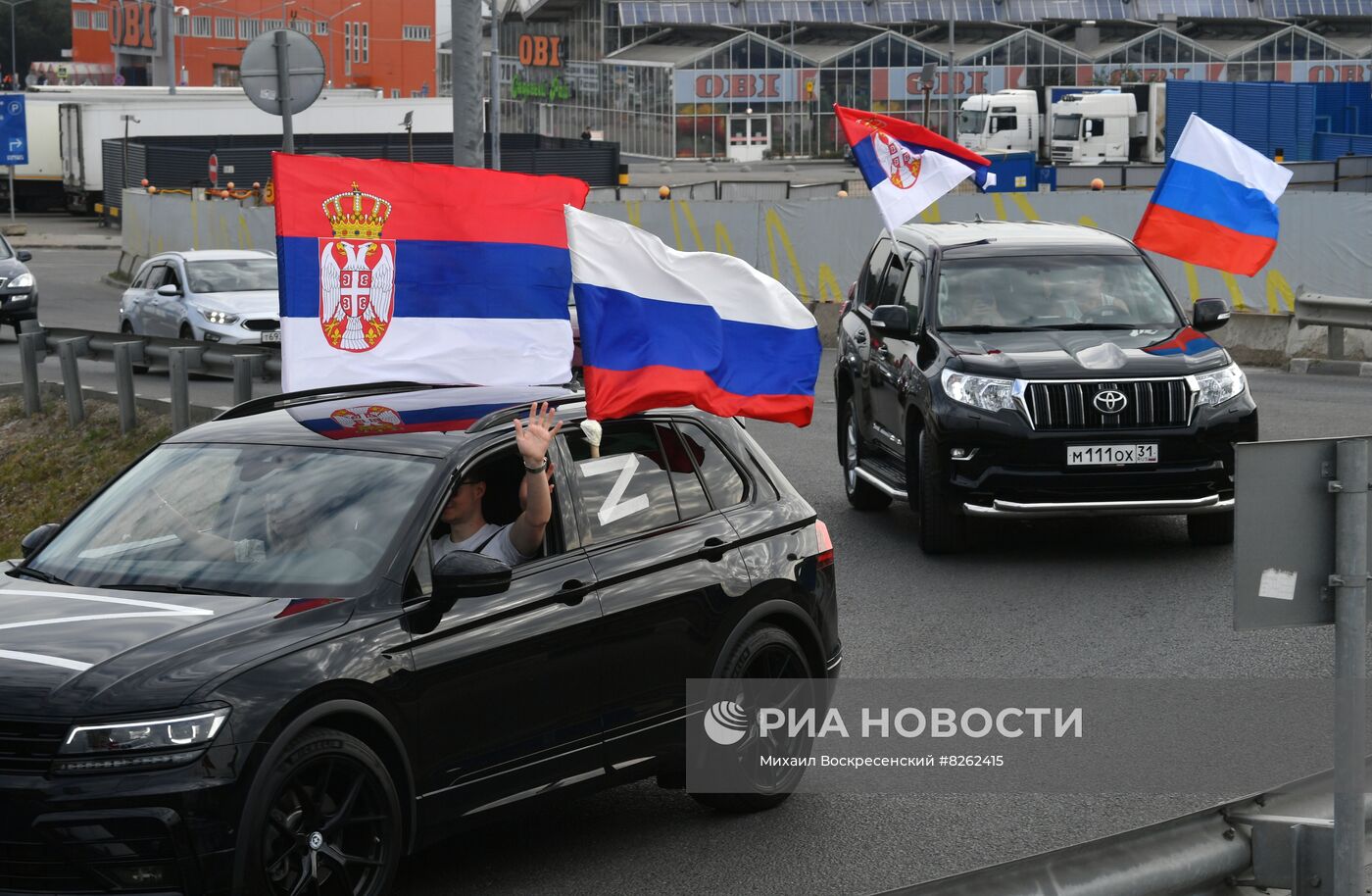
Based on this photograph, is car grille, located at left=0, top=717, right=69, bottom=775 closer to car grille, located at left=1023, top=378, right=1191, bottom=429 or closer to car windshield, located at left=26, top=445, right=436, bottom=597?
car windshield, located at left=26, top=445, right=436, bottom=597

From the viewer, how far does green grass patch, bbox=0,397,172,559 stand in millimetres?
16000

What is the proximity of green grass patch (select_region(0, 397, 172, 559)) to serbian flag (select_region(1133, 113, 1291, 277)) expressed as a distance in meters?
8.18

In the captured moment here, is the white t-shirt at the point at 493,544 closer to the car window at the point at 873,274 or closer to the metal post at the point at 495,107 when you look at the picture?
the car window at the point at 873,274

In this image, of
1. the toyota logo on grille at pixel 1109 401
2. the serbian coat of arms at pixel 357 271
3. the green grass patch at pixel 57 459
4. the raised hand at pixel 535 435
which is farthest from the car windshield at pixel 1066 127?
the raised hand at pixel 535 435

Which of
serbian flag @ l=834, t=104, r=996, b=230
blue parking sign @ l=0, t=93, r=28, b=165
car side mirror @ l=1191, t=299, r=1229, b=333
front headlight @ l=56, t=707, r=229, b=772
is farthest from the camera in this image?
blue parking sign @ l=0, t=93, r=28, b=165

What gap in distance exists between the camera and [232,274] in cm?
2531

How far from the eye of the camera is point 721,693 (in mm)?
6930

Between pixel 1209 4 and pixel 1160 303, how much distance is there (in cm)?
9228

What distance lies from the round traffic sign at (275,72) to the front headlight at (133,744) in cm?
950

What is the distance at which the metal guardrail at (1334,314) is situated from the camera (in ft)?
71.5

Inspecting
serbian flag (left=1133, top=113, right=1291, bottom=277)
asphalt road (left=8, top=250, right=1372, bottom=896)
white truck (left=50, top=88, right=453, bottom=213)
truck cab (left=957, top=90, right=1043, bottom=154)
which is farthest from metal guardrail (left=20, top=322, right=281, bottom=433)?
truck cab (left=957, top=90, right=1043, bottom=154)

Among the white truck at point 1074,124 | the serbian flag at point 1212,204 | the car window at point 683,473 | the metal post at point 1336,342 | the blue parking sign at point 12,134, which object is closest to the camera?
the car window at point 683,473

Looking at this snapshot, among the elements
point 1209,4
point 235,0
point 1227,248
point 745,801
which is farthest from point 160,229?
point 235,0

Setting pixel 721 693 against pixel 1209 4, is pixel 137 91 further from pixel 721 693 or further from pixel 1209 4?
pixel 721 693
